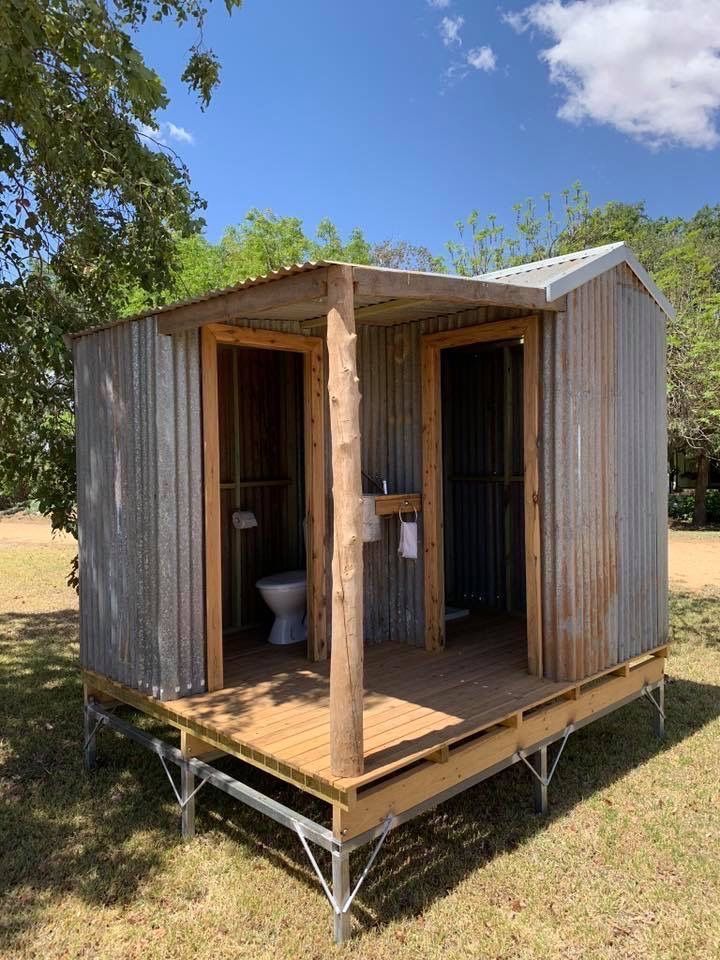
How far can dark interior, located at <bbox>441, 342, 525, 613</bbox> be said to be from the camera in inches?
268

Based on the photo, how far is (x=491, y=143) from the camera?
27.6m

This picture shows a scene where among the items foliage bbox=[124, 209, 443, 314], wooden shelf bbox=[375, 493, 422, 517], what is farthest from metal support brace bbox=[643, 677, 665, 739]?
foliage bbox=[124, 209, 443, 314]

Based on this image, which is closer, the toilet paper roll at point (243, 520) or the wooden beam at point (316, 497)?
the wooden beam at point (316, 497)

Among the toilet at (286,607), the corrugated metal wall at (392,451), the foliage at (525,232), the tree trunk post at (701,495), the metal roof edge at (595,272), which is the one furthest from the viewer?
the tree trunk post at (701,495)

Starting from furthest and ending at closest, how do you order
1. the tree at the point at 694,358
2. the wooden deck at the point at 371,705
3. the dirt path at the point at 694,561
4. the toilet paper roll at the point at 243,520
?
1. the dirt path at the point at 694,561
2. the tree at the point at 694,358
3. the toilet paper roll at the point at 243,520
4. the wooden deck at the point at 371,705

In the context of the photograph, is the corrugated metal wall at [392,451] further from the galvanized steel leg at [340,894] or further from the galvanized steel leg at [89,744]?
the galvanized steel leg at [340,894]

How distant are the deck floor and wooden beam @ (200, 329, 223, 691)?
404 mm

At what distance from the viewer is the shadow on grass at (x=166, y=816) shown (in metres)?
3.24

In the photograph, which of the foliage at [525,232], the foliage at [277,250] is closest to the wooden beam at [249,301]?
the foliage at [277,250]

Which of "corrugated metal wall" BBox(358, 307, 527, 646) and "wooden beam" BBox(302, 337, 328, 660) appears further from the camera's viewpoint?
"corrugated metal wall" BBox(358, 307, 527, 646)

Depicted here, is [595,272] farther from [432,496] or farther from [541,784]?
[541,784]

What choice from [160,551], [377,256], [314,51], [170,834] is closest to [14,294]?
[160,551]

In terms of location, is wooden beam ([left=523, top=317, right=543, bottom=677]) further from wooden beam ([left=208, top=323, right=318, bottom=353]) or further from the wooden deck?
wooden beam ([left=208, top=323, right=318, bottom=353])

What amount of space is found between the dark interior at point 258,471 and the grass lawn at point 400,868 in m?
1.79
